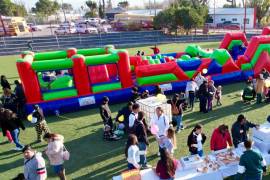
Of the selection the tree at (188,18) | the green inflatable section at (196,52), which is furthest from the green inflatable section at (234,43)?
the tree at (188,18)

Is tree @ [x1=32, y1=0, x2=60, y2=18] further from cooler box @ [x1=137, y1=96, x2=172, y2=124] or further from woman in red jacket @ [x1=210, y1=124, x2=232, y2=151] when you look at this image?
woman in red jacket @ [x1=210, y1=124, x2=232, y2=151]

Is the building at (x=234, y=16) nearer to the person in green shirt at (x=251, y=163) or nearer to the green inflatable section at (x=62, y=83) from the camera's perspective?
the green inflatable section at (x=62, y=83)

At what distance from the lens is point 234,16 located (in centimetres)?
4856

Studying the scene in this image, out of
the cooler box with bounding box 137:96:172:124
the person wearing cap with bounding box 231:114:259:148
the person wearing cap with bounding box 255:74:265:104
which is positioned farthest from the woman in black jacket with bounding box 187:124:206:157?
the person wearing cap with bounding box 255:74:265:104

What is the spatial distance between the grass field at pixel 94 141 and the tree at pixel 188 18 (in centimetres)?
2252

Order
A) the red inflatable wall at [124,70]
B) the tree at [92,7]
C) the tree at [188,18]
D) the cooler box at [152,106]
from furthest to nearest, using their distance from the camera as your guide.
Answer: the tree at [92,7]
the tree at [188,18]
the red inflatable wall at [124,70]
the cooler box at [152,106]

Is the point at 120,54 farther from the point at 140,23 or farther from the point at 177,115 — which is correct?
the point at 140,23

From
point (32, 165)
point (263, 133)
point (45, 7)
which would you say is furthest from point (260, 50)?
point (45, 7)

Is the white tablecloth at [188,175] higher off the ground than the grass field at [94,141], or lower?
higher

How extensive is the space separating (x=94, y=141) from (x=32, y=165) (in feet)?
12.3

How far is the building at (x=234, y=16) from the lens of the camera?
46237mm

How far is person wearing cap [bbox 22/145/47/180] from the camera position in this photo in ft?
16.8

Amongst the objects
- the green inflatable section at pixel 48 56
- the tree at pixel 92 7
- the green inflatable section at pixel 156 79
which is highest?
the tree at pixel 92 7

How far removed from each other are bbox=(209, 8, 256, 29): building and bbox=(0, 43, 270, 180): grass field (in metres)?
38.6
